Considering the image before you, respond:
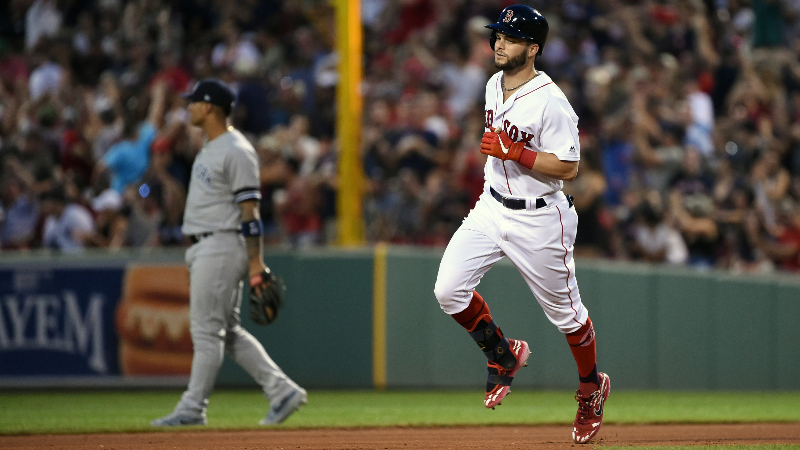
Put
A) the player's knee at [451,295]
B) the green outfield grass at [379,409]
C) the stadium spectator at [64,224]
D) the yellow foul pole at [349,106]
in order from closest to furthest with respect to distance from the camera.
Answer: the player's knee at [451,295] → the green outfield grass at [379,409] → the yellow foul pole at [349,106] → the stadium spectator at [64,224]

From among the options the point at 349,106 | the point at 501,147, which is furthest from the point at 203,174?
the point at 349,106

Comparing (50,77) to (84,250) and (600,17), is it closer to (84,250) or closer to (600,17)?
(84,250)

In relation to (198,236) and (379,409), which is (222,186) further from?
(379,409)

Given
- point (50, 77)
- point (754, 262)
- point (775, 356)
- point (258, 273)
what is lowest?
point (775, 356)

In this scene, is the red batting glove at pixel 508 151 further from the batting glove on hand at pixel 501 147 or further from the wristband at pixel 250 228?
the wristband at pixel 250 228

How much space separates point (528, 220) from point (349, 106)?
4.80m

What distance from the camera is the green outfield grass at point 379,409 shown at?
7.34 metres

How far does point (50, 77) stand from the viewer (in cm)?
1452

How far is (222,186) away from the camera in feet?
22.1

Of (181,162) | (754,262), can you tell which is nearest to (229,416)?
(181,162)

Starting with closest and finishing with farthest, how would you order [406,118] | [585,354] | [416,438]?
[585,354], [416,438], [406,118]

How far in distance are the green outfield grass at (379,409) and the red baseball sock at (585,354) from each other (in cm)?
166

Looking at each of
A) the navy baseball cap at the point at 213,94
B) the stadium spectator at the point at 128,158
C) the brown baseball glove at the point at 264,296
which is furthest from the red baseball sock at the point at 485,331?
the stadium spectator at the point at 128,158

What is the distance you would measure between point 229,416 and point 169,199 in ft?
12.7
